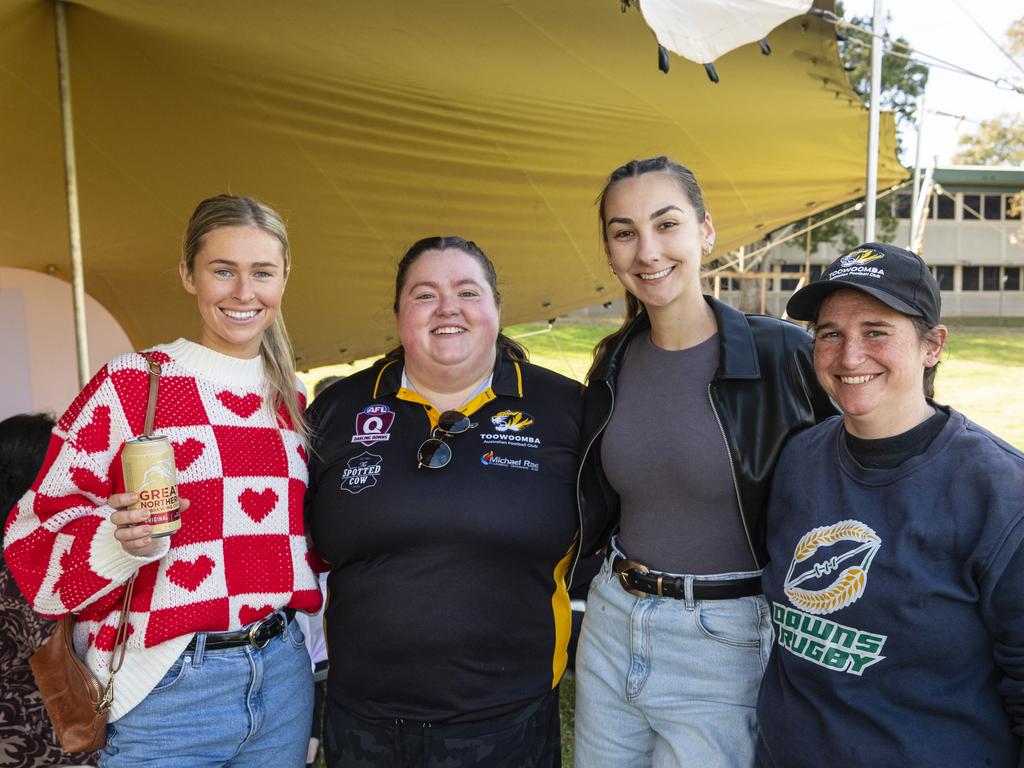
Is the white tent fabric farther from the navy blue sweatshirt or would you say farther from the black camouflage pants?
the black camouflage pants

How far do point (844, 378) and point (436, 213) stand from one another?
347 centimetres

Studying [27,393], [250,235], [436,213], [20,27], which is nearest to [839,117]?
[436,213]

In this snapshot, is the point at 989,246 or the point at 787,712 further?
the point at 989,246

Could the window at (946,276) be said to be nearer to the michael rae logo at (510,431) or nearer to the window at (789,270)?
the window at (789,270)

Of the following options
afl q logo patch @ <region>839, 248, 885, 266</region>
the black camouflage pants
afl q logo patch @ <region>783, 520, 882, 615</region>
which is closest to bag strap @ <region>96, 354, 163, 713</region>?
the black camouflage pants

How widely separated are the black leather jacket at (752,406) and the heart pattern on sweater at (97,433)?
107cm

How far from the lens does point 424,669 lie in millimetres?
1847

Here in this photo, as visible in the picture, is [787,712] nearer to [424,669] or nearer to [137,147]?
[424,669]

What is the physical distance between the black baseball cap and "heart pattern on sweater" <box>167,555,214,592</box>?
4.52ft

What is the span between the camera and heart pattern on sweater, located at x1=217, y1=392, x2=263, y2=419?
184 cm

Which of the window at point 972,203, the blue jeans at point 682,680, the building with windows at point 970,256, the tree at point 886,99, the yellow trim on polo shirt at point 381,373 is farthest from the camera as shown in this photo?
the window at point 972,203

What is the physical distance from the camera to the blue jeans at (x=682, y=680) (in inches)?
70.3

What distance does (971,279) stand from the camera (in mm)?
28016

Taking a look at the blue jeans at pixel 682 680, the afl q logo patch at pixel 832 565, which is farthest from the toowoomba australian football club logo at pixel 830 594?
the blue jeans at pixel 682 680
